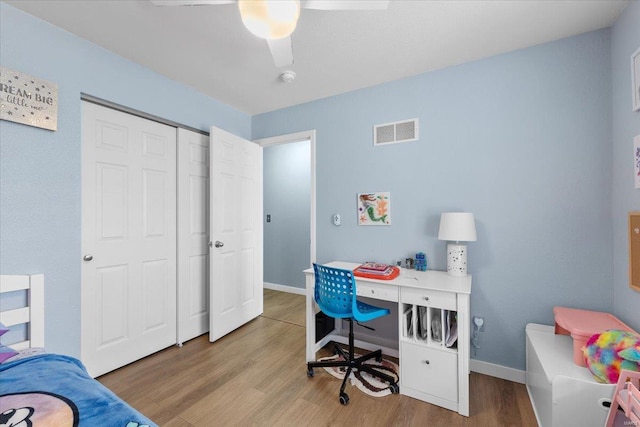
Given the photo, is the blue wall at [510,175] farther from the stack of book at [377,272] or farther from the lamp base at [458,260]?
the stack of book at [377,272]

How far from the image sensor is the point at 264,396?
189cm

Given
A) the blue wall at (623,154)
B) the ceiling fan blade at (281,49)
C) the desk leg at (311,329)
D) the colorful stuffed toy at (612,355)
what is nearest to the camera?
the colorful stuffed toy at (612,355)

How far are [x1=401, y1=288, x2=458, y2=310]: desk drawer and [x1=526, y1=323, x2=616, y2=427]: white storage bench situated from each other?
1.70 ft

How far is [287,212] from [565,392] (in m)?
3.59

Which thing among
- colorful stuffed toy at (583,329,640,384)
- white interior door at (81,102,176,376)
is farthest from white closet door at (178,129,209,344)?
colorful stuffed toy at (583,329,640,384)

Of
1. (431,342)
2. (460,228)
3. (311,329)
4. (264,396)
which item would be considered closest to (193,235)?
(311,329)

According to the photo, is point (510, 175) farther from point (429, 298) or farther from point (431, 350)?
point (431, 350)

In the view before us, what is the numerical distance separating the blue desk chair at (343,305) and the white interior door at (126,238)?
144 centimetres

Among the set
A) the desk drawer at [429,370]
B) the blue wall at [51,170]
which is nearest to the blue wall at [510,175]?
the desk drawer at [429,370]

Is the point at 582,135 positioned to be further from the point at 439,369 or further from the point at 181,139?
the point at 181,139

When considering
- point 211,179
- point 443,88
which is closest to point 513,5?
point 443,88

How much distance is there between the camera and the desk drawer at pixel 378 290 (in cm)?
197

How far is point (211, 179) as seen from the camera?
2.64 meters

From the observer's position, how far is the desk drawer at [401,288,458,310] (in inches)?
69.4
